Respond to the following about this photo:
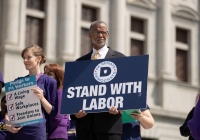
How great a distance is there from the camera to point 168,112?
20.0m

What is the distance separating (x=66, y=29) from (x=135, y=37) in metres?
2.70

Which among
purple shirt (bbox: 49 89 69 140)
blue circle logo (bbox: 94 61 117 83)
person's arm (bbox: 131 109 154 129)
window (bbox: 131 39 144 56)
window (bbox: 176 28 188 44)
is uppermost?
window (bbox: 176 28 188 44)

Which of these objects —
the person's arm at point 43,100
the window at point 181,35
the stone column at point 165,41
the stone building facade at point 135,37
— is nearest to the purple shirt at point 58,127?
the person's arm at point 43,100

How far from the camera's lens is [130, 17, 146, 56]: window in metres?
20.3

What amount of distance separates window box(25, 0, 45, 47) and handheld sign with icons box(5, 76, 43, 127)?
11.9 m

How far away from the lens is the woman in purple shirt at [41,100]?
20.4 feet

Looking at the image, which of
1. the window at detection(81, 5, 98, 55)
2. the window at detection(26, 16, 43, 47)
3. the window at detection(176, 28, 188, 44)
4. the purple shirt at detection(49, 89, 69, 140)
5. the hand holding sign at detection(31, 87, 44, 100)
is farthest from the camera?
the window at detection(176, 28, 188, 44)

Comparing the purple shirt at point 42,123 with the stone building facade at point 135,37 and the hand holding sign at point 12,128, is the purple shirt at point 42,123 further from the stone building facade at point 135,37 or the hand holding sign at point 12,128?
the stone building facade at point 135,37

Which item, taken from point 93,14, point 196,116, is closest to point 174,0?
point 93,14

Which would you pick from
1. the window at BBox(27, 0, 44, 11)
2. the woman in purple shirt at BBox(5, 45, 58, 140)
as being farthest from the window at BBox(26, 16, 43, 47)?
the woman in purple shirt at BBox(5, 45, 58, 140)

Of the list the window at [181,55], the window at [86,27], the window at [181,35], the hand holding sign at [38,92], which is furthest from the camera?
the window at [181,35]

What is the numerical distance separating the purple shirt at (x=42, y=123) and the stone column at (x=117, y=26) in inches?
514

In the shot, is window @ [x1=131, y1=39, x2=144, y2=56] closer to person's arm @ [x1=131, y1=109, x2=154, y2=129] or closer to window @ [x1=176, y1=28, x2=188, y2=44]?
window @ [x1=176, y1=28, x2=188, y2=44]

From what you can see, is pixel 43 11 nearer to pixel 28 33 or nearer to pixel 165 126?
pixel 28 33
